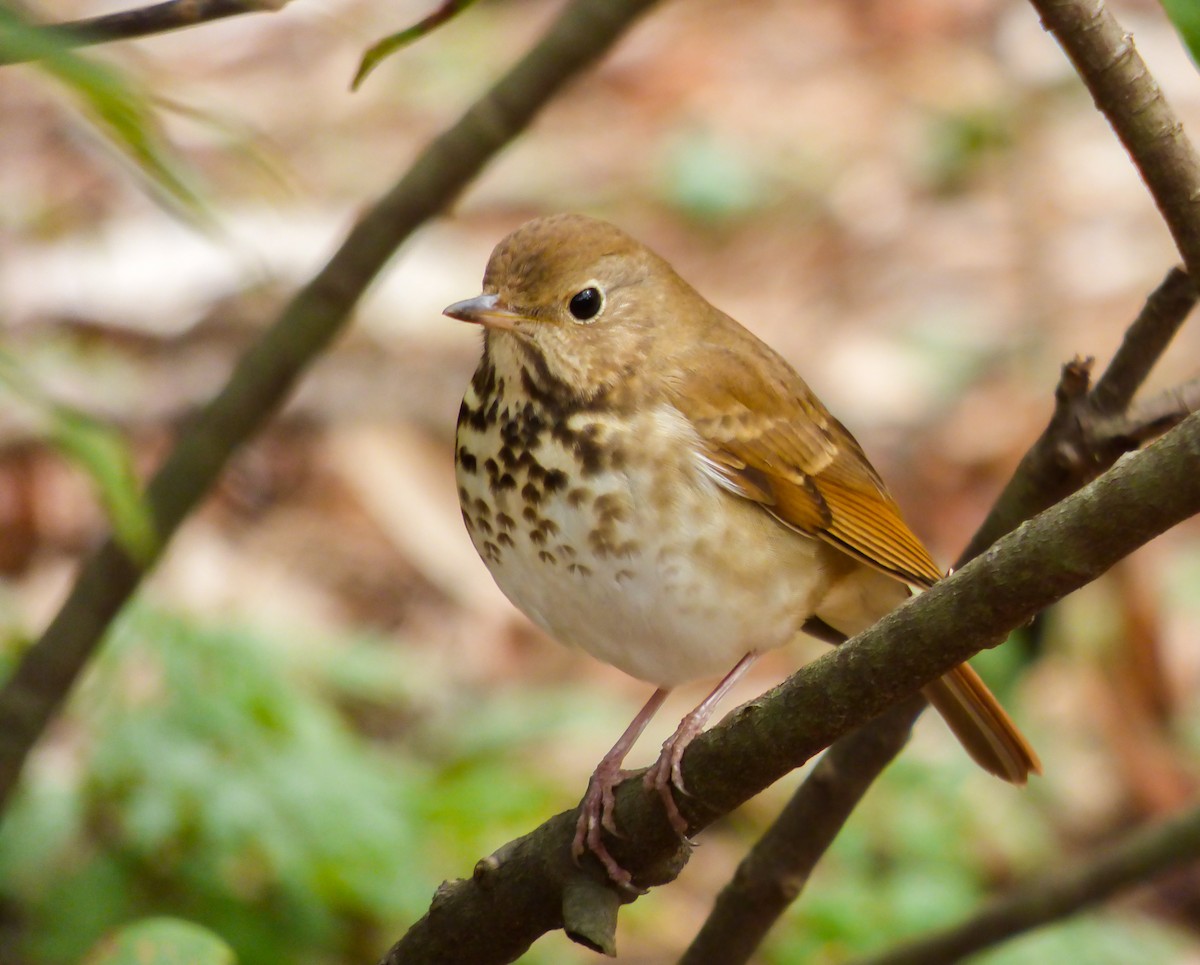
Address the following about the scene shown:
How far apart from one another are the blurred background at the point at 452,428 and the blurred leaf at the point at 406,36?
0.10 meters

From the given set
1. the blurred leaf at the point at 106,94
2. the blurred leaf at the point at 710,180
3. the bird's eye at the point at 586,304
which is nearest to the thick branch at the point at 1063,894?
the bird's eye at the point at 586,304

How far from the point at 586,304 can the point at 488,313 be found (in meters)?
0.19

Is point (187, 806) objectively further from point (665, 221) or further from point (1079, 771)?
point (665, 221)

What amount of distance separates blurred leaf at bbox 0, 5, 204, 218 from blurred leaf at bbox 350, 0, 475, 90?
0.77ft

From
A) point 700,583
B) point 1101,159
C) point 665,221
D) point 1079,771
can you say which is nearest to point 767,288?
point 665,221

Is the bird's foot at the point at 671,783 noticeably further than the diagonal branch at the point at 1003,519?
No

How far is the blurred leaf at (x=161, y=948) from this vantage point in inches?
69.7

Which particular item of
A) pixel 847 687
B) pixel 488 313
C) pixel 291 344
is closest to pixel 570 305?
pixel 488 313

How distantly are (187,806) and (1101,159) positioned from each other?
204 inches

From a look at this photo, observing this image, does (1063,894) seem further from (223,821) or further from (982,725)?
(223,821)

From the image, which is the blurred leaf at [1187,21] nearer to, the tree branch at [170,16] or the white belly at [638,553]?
the tree branch at [170,16]

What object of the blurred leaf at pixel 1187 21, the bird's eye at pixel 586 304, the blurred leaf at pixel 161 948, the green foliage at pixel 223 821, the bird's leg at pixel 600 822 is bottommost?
the green foliage at pixel 223 821

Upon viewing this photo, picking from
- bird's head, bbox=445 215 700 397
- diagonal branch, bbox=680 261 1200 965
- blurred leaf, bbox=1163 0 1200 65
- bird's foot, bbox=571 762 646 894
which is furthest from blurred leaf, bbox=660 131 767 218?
blurred leaf, bbox=1163 0 1200 65

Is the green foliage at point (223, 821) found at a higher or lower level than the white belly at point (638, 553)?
lower
